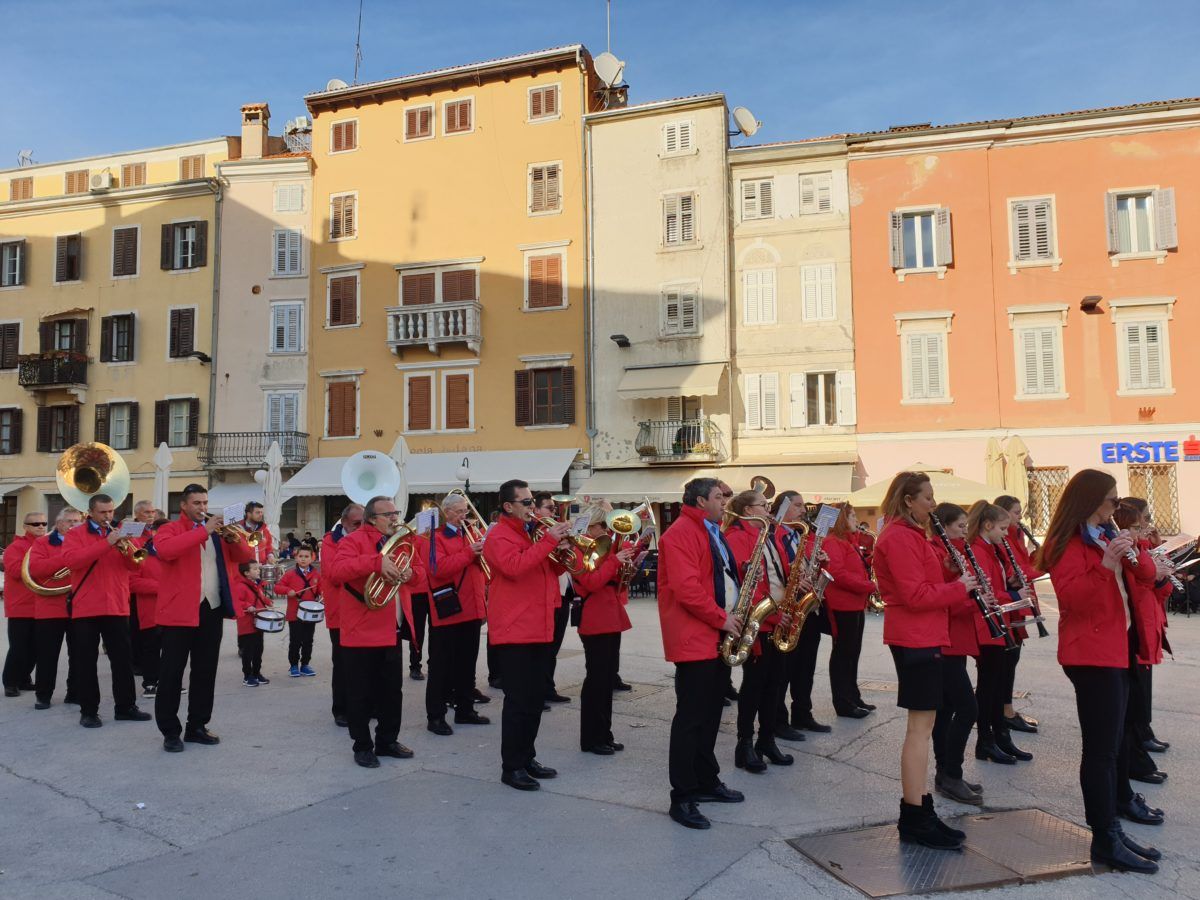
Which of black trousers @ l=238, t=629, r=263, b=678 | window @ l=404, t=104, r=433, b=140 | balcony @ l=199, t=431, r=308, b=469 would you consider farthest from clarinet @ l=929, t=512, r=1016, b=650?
window @ l=404, t=104, r=433, b=140

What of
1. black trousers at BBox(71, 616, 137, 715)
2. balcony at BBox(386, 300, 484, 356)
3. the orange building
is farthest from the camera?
balcony at BBox(386, 300, 484, 356)

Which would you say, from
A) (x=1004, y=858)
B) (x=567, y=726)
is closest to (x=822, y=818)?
(x=1004, y=858)

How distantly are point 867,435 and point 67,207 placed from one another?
2742 cm

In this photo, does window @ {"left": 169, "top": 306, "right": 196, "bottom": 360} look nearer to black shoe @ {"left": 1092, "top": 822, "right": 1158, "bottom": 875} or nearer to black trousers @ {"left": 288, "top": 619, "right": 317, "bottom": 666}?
black trousers @ {"left": 288, "top": 619, "right": 317, "bottom": 666}

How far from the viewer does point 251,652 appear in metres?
10.1

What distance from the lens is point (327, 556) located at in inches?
289

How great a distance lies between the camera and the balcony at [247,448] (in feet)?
96.8

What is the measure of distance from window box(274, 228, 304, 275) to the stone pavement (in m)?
24.1

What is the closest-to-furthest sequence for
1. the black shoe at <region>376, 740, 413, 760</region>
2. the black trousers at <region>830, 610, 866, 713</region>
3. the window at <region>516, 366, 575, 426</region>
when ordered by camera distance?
the black shoe at <region>376, 740, 413, 760</region>, the black trousers at <region>830, 610, 866, 713</region>, the window at <region>516, 366, 575, 426</region>

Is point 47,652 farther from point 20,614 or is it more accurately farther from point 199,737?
point 199,737

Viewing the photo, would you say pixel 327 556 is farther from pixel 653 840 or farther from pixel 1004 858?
pixel 1004 858

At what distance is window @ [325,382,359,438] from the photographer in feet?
97.2

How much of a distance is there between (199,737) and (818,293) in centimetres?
2141

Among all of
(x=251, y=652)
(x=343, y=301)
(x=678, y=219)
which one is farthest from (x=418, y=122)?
(x=251, y=652)
